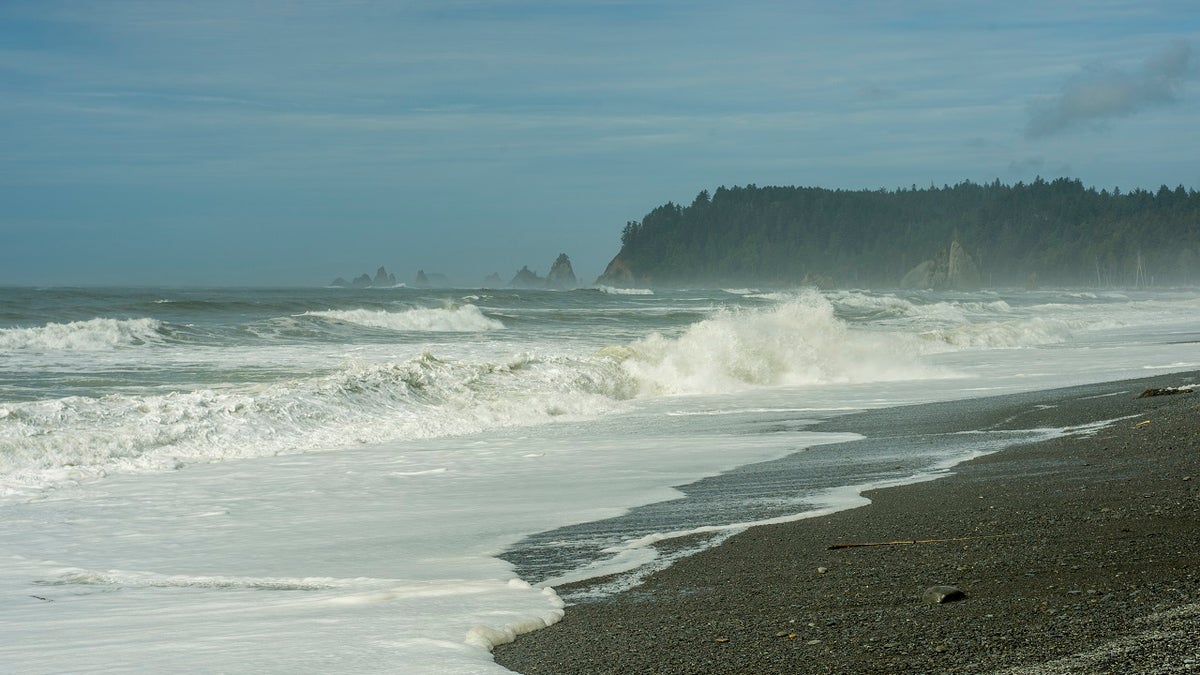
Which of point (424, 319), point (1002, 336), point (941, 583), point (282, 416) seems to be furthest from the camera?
point (424, 319)

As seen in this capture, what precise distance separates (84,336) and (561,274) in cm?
15272

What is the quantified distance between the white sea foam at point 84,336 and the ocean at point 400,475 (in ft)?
0.80

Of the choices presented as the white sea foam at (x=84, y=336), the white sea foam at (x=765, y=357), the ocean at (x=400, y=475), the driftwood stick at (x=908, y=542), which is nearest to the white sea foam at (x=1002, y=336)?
the ocean at (x=400, y=475)

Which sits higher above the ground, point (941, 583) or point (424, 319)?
point (424, 319)

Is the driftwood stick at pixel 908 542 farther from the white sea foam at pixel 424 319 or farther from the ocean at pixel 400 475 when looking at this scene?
the white sea foam at pixel 424 319

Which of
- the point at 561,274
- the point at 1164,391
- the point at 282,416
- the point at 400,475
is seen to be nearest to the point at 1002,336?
the point at 1164,391

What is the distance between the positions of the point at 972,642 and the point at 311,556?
11.6 ft

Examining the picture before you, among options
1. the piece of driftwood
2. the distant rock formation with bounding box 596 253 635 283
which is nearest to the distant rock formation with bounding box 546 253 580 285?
the distant rock formation with bounding box 596 253 635 283

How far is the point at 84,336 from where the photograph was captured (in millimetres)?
23172

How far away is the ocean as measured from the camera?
440 cm

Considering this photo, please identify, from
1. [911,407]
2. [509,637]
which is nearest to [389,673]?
[509,637]

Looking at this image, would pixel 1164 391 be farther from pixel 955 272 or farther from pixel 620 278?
pixel 620 278

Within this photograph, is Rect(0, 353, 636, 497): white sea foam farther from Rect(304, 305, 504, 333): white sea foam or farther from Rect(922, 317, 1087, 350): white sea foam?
Rect(304, 305, 504, 333): white sea foam

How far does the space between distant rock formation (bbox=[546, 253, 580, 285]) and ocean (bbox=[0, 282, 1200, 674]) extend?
15219 cm
